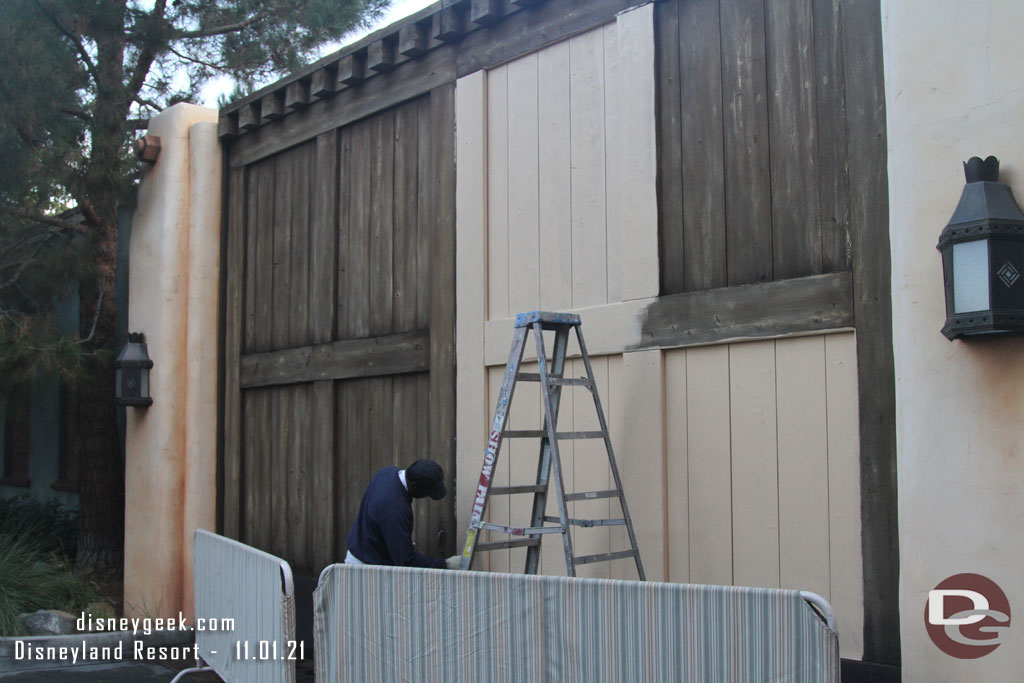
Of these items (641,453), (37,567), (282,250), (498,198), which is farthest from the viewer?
(37,567)

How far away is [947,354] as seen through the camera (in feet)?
12.6

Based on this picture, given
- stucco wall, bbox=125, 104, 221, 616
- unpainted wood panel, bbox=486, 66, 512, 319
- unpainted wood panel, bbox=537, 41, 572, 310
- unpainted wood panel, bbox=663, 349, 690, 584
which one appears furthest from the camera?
stucco wall, bbox=125, 104, 221, 616

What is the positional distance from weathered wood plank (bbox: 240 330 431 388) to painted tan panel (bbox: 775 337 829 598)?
271 centimetres

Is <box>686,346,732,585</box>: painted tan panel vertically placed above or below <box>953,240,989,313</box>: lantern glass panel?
below

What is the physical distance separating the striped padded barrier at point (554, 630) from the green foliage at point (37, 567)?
4947 mm

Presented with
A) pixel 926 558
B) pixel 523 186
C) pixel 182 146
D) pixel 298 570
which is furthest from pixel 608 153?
pixel 182 146

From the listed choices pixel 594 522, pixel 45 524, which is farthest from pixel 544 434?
pixel 45 524

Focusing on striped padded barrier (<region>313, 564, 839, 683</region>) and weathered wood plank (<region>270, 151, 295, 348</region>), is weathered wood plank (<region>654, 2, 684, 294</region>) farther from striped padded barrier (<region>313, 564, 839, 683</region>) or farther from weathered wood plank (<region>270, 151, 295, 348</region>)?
weathered wood plank (<region>270, 151, 295, 348</region>)

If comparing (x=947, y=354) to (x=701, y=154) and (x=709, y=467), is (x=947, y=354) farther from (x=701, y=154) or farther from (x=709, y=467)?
(x=701, y=154)

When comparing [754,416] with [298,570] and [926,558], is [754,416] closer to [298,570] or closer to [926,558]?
[926,558]

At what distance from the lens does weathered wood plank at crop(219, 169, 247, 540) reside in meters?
8.45

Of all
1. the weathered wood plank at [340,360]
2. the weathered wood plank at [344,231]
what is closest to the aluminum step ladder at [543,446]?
the weathered wood plank at [340,360]

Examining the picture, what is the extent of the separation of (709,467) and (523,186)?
211 cm

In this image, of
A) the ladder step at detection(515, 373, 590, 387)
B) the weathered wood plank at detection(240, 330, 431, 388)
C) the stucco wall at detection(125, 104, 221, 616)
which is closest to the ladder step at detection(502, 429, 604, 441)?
the ladder step at detection(515, 373, 590, 387)
